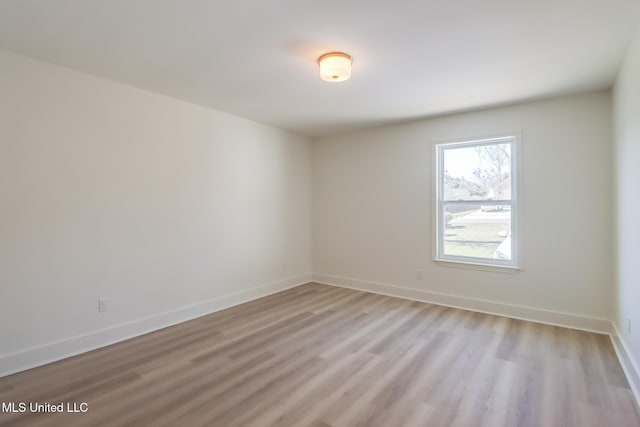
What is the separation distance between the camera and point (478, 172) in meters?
4.13

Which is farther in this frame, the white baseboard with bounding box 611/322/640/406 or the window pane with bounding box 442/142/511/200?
the window pane with bounding box 442/142/511/200

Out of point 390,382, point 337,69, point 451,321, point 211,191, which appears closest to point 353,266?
point 451,321

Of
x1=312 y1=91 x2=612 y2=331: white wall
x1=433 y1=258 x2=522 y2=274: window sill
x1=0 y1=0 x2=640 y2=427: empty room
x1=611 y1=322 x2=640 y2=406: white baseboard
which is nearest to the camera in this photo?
x1=0 y1=0 x2=640 y2=427: empty room

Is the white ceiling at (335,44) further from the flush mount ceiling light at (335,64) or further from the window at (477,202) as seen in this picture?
the window at (477,202)

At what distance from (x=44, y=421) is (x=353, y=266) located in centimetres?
396

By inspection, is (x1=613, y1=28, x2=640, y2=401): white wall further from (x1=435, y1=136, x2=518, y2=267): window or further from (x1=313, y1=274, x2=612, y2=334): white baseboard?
(x1=435, y1=136, x2=518, y2=267): window

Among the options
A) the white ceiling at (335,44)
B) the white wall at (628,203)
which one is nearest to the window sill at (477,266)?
the white wall at (628,203)

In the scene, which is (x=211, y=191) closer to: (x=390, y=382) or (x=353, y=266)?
(x=353, y=266)

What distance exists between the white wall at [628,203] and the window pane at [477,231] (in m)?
1.03

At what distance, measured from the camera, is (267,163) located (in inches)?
190

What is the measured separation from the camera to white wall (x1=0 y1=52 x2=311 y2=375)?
257 centimetres

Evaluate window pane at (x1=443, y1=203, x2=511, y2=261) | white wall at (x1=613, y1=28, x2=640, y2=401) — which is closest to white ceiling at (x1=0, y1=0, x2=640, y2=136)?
white wall at (x1=613, y1=28, x2=640, y2=401)

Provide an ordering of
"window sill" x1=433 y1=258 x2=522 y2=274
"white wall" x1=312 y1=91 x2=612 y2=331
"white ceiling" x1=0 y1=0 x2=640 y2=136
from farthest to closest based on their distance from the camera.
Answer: "window sill" x1=433 y1=258 x2=522 y2=274
"white wall" x1=312 y1=91 x2=612 y2=331
"white ceiling" x1=0 y1=0 x2=640 y2=136

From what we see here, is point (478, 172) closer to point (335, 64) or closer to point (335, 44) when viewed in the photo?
point (335, 64)
